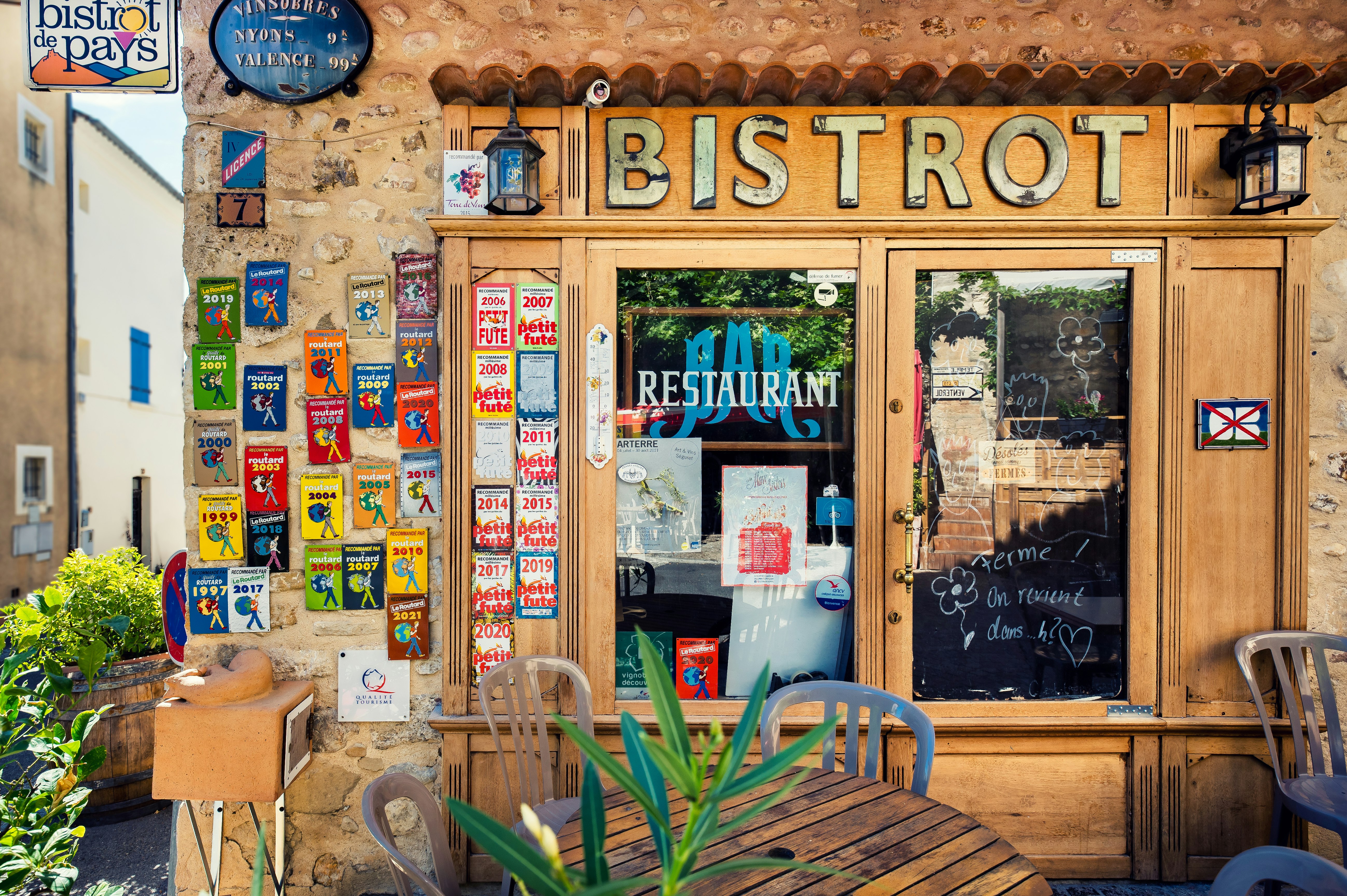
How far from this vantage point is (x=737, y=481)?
10.0ft

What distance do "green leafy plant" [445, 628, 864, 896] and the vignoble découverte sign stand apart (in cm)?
251

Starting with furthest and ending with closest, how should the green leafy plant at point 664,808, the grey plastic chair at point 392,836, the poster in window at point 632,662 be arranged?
the poster in window at point 632,662, the grey plastic chair at point 392,836, the green leafy plant at point 664,808

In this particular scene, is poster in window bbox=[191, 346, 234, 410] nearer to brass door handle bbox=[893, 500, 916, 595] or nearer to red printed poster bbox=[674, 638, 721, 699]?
red printed poster bbox=[674, 638, 721, 699]

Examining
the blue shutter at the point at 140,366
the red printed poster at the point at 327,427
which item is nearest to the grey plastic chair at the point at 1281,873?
the red printed poster at the point at 327,427

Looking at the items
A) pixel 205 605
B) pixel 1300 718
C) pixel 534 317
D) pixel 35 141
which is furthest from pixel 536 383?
pixel 35 141

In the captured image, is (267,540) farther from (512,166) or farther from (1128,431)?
(1128,431)

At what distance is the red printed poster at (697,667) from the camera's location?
303cm

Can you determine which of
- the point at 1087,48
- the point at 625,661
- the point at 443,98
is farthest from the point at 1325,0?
the point at 625,661

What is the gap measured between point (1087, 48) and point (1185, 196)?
0.80 meters

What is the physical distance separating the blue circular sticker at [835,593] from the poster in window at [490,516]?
1.45 metres

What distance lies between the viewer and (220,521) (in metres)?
2.91

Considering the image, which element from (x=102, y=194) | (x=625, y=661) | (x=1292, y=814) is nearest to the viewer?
(x=1292, y=814)

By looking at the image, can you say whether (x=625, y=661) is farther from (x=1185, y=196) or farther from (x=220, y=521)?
(x=1185, y=196)

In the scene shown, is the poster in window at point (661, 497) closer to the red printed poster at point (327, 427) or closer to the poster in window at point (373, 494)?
the poster in window at point (373, 494)
